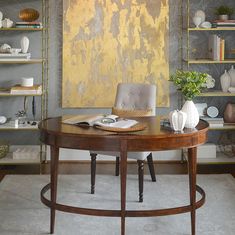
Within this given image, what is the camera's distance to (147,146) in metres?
2.94

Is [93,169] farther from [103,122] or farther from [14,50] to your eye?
[14,50]

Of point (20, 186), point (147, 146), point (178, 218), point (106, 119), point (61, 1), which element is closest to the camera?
point (147, 146)

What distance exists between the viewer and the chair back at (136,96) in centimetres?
428

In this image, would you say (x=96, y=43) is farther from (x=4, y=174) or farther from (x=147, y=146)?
(x=147, y=146)

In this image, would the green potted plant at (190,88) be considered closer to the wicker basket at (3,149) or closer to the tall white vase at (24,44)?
the tall white vase at (24,44)

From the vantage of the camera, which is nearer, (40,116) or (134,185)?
(134,185)

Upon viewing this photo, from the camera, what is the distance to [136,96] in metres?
4.36

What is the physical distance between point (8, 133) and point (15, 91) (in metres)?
0.70

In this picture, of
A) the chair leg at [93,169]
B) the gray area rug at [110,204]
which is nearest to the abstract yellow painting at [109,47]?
the gray area rug at [110,204]

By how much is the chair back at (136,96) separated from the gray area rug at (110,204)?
0.74 m

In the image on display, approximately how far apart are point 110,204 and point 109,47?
2.01 meters

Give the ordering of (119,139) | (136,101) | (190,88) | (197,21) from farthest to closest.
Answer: (197,21) < (136,101) < (190,88) < (119,139)

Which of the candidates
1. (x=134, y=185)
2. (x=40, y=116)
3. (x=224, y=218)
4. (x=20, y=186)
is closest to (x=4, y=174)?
(x=20, y=186)

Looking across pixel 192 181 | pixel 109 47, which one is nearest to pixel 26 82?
pixel 109 47
